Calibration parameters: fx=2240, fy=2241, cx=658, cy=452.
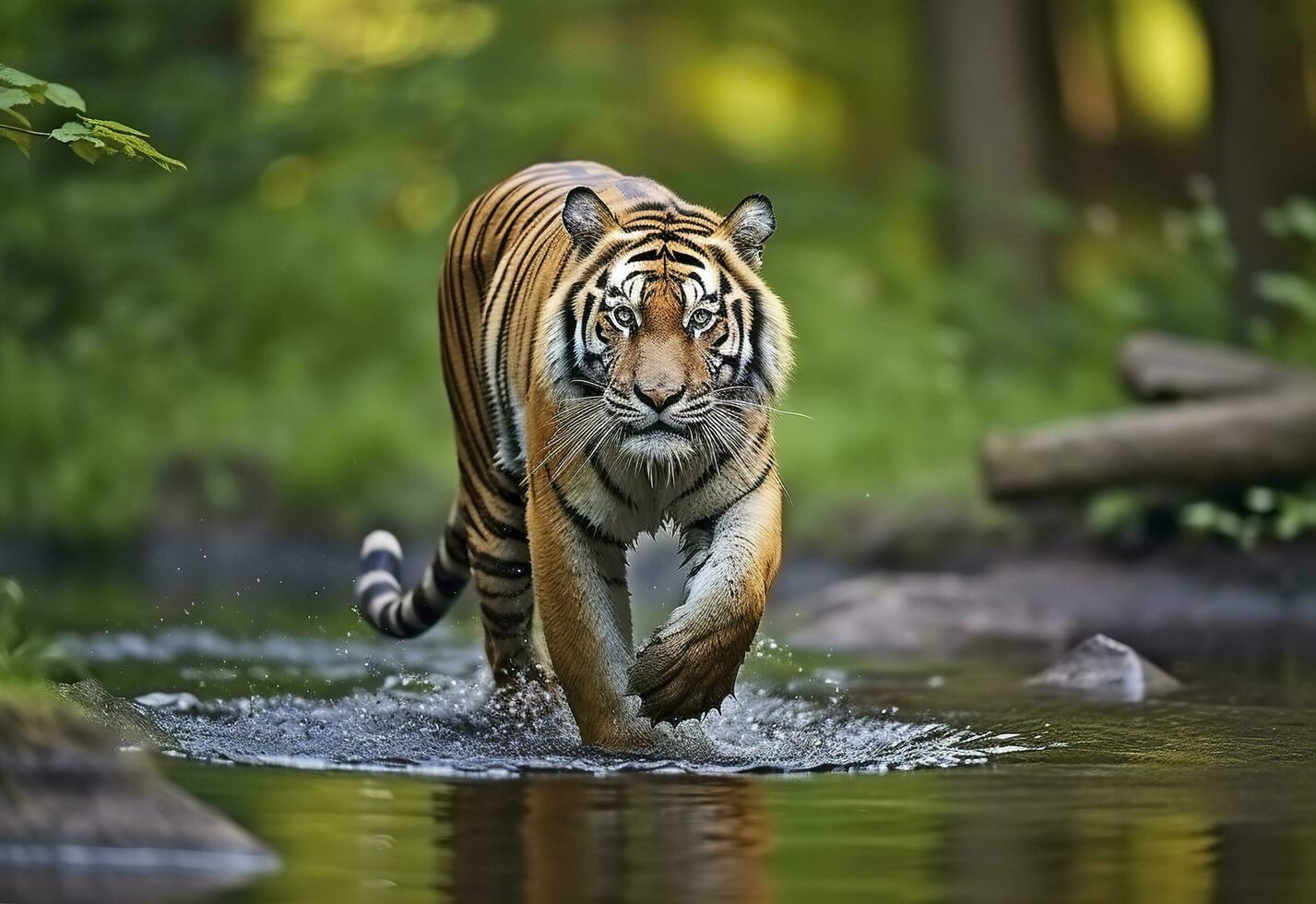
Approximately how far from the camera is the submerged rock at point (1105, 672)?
21.4ft

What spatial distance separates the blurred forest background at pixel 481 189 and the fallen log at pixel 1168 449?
1395 mm

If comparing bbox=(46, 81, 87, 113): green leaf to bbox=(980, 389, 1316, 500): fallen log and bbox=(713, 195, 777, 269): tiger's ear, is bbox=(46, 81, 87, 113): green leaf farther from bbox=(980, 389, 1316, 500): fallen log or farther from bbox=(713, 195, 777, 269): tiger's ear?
bbox=(980, 389, 1316, 500): fallen log

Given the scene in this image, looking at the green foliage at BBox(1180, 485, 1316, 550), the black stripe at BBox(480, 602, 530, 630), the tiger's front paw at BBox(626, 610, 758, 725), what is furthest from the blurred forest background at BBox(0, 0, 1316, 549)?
the tiger's front paw at BBox(626, 610, 758, 725)

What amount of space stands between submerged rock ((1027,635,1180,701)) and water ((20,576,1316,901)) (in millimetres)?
153

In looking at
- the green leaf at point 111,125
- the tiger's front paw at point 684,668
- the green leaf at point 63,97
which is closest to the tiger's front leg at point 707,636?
the tiger's front paw at point 684,668

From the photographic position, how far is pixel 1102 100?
17.8m

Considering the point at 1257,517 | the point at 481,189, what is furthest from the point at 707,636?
the point at 481,189

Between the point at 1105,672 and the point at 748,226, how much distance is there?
2.03 meters

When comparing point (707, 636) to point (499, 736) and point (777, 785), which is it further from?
point (499, 736)

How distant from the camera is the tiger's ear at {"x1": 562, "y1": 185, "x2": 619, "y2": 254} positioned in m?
5.38

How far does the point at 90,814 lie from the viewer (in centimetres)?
356

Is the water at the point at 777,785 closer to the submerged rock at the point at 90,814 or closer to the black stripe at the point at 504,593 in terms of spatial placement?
the submerged rock at the point at 90,814

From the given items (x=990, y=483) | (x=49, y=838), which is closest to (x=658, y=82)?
Result: (x=990, y=483)

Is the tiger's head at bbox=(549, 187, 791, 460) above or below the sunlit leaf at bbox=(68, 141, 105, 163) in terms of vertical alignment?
below
